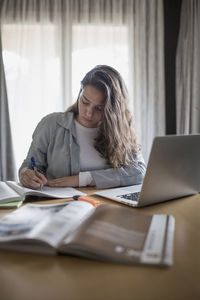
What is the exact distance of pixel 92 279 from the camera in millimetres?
505

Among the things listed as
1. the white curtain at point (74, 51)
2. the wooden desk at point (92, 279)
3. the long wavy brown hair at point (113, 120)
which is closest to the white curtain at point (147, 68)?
the white curtain at point (74, 51)

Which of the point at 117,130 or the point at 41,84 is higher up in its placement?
the point at 41,84

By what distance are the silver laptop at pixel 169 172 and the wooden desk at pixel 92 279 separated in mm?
312

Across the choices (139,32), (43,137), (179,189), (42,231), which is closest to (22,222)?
(42,231)

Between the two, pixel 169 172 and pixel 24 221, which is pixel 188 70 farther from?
pixel 24 221

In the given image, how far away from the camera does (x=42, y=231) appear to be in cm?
62

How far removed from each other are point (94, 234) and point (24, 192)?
0.52 metres

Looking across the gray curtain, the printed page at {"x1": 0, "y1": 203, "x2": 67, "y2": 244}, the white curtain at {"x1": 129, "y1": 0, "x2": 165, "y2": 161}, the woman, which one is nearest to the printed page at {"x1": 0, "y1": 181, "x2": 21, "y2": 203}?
the printed page at {"x1": 0, "y1": 203, "x2": 67, "y2": 244}

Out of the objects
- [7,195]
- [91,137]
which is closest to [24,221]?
[7,195]

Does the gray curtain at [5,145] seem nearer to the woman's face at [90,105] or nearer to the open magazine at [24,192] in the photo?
the woman's face at [90,105]

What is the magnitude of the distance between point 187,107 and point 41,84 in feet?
4.77

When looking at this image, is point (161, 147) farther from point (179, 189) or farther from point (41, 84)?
point (41, 84)

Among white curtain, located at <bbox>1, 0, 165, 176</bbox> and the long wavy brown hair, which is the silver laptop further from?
white curtain, located at <bbox>1, 0, 165, 176</bbox>

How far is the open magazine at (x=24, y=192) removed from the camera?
1014 millimetres
